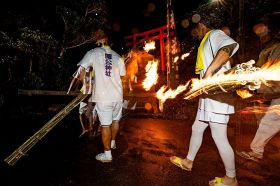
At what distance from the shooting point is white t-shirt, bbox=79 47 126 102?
192 inches

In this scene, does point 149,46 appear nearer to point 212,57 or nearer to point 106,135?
point 106,135

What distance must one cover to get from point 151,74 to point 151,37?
7.19 ft

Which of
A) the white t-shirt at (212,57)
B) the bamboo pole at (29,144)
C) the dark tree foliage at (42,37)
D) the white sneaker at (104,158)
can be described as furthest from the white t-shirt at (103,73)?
the dark tree foliage at (42,37)

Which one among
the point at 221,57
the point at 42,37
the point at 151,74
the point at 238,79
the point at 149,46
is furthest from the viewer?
the point at 149,46

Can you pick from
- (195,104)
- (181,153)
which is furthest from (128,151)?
(195,104)

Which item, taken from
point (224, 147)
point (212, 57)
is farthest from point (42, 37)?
point (224, 147)

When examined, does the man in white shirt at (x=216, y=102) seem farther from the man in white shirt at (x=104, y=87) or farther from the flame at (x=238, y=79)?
the man in white shirt at (x=104, y=87)

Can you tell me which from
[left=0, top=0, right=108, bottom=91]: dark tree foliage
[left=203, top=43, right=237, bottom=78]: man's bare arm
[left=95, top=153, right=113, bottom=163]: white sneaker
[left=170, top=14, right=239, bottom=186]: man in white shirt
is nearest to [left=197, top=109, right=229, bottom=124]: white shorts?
[left=170, top=14, right=239, bottom=186]: man in white shirt

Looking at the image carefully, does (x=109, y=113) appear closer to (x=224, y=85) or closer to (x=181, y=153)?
(x=181, y=153)

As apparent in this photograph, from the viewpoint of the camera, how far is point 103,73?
16.2 ft

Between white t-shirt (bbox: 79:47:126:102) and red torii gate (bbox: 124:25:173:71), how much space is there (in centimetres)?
998

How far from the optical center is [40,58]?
12.2 m

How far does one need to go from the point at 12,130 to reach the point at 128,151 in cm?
374

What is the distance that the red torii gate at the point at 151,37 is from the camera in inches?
585
